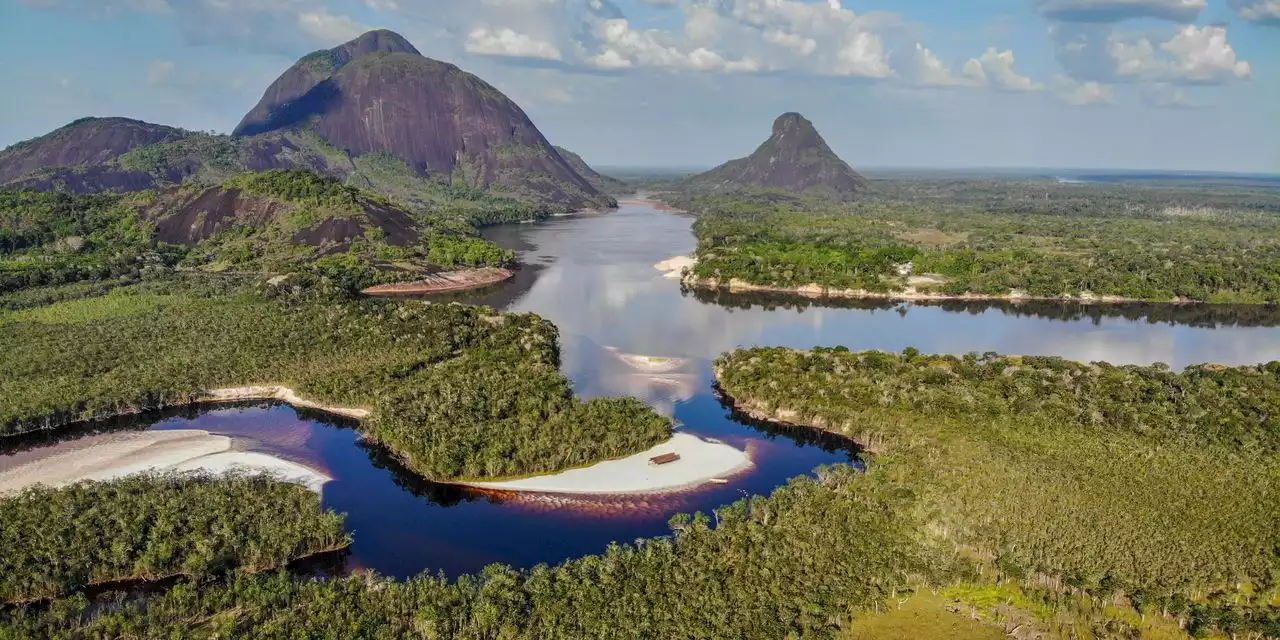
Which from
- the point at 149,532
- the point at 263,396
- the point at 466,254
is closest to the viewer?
the point at 149,532

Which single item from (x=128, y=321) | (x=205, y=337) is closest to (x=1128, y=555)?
(x=205, y=337)

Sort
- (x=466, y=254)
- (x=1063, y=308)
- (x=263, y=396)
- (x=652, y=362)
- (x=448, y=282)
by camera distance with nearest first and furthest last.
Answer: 1. (x=263, y=396)
2. (x=652, y=362)
3. (x=1063, y=308)
4. (x=448, y=282)
5. (x=466, y=254)

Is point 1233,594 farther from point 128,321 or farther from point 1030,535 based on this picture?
point 128,321

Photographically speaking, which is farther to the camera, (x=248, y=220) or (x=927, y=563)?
(x=248, y=220)

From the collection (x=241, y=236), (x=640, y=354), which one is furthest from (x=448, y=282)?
(x=640, y=354)

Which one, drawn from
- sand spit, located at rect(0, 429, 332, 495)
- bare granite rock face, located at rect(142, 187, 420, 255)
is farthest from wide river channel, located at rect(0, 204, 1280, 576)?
bare granite rock face, located at rect(142, 187, 420, 255)

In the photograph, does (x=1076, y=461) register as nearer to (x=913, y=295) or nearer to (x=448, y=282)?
(x=913, y=295)

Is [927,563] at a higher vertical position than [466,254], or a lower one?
lower
